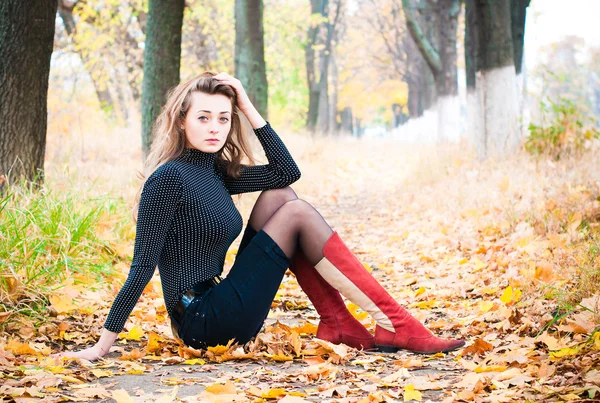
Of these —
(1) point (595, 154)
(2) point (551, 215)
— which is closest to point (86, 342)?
(2) point (551, 215)

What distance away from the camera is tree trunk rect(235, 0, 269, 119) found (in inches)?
443

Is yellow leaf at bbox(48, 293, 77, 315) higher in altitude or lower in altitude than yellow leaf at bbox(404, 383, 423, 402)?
higher

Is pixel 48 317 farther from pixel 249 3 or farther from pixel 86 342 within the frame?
pixel 249 3

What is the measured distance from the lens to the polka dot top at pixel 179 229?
2.95 metres

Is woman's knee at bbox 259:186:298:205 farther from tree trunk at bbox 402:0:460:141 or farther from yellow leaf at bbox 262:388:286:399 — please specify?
tree trunk at bbox 402:0:460:141

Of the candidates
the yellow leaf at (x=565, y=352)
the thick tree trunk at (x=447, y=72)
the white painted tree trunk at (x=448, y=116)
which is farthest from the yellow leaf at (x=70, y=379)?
the white painted tree trunk at (x=448, y=116)

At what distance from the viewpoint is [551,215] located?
483 cm

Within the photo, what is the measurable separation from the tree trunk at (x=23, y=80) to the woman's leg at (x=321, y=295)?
8.06 feet

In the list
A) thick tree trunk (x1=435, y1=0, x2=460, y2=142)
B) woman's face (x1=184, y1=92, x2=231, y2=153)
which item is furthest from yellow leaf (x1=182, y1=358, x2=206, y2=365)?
thick tree trunk (x1=435, y1=0, x2=460, y2=142)

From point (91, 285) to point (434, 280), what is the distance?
8.03 feet

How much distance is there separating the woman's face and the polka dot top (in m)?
0.07

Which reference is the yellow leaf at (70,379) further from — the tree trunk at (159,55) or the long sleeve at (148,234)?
the tree trunk at (159,55)

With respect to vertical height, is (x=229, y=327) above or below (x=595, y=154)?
below

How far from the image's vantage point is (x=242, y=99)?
3453mm
